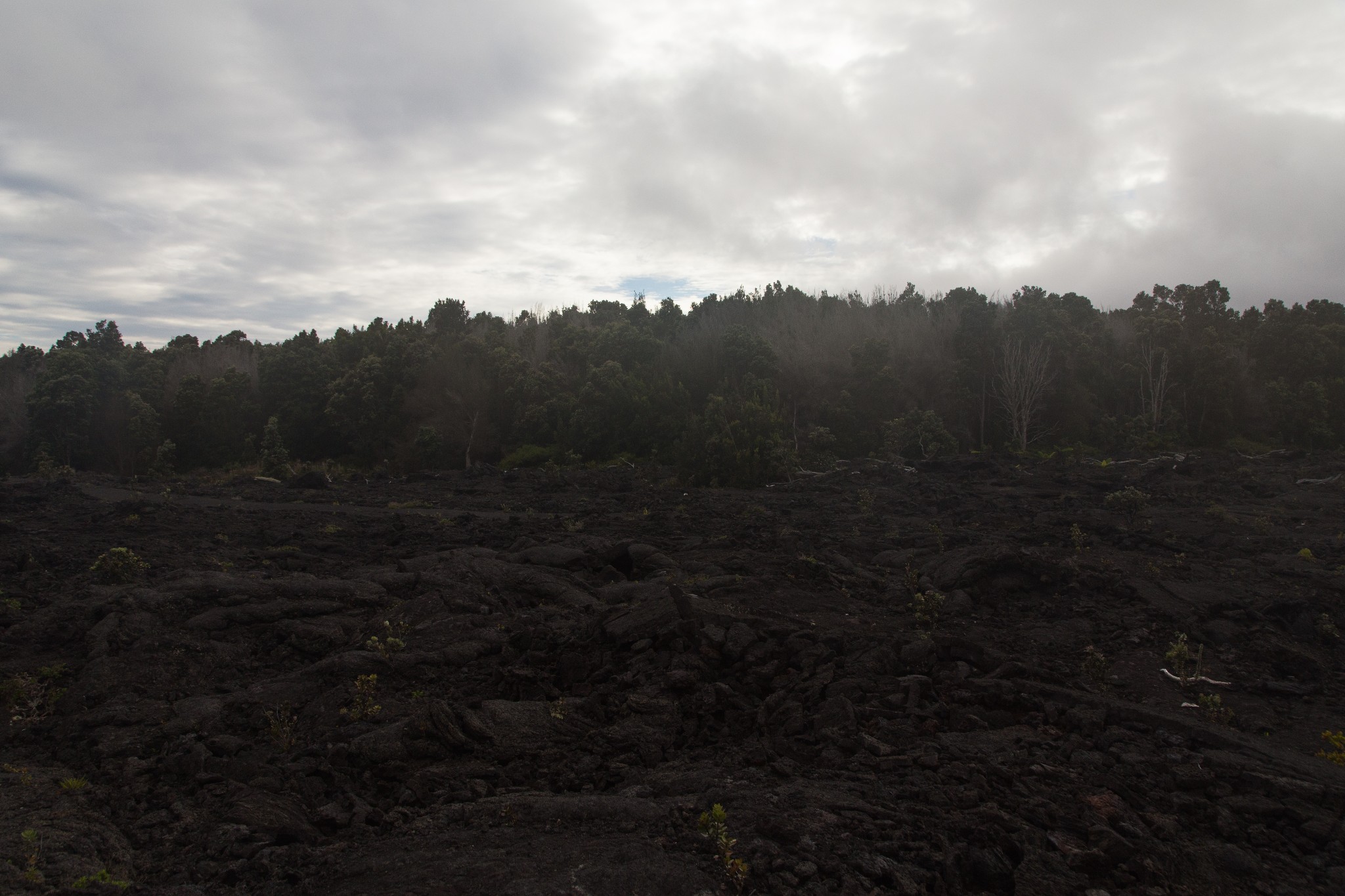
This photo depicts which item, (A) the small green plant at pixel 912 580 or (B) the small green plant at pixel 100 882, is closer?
(B) the small green plant at pixel 100 882

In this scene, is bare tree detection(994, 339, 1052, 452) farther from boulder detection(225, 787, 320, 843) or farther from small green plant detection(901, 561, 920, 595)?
boulder detection(225, 787, 320, 843)

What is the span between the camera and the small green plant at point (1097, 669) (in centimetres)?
657

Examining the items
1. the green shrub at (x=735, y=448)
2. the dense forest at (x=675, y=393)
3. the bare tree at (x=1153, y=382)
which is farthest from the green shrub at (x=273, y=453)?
the bare tree at (x=1153, y=382)

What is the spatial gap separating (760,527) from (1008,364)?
21675 millimetres

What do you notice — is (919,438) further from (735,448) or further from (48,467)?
(48,467)

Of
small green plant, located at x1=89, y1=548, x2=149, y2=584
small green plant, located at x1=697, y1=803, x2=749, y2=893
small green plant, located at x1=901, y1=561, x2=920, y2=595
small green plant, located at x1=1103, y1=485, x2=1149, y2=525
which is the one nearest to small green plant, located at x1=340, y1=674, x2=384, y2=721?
small green plant, located at x1=697, y1=803, x2=749, y2=893

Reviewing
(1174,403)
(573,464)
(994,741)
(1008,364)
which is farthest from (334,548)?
(1174,403)

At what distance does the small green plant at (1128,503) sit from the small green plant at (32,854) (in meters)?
15.4

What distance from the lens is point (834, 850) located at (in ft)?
13.0

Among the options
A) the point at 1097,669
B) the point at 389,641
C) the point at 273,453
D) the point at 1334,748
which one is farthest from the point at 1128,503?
the point at 273,453

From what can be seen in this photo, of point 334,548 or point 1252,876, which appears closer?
point 1252,876

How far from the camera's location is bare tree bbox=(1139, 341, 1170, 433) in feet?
106

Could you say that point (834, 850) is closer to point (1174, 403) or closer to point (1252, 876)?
point (1252, 876)

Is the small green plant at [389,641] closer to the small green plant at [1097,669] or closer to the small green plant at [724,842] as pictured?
the small green plant at [724,842]
